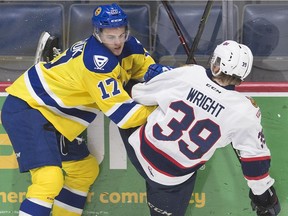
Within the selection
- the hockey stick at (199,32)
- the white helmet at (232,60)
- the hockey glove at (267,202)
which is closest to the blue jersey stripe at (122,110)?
the white helmet at (232,60)

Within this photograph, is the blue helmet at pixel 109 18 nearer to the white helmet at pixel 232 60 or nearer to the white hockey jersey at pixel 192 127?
the white hockey jersey at pixel 192 127

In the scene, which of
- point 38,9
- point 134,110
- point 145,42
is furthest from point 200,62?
point 38,9

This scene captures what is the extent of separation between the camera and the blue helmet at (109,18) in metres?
2.49

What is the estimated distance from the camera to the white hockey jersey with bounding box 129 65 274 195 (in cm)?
236

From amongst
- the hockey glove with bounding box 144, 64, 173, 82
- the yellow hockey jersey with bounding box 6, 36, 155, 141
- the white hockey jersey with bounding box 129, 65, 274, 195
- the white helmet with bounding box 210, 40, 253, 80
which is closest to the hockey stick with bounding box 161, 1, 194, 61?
the yellow hockey jersey with bounding box 6, 36, 155, 141

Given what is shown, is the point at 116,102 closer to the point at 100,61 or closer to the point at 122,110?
the point at 122,110

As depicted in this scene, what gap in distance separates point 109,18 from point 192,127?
1.83 feet

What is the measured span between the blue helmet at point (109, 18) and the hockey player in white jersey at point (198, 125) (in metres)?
0.25

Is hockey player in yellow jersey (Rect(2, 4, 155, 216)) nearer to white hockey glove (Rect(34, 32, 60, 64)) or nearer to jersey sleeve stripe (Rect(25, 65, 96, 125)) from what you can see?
jersey sleeve stripe (Rect(25, 65, 96, 125))

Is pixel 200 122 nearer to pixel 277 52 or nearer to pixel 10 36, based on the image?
pixel 277 52

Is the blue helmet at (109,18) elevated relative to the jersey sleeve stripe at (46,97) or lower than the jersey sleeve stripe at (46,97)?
elevated

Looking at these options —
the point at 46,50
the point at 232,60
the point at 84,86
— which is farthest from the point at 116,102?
the point at 46,50

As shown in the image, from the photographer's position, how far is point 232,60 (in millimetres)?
2312

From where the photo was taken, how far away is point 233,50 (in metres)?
2.35
